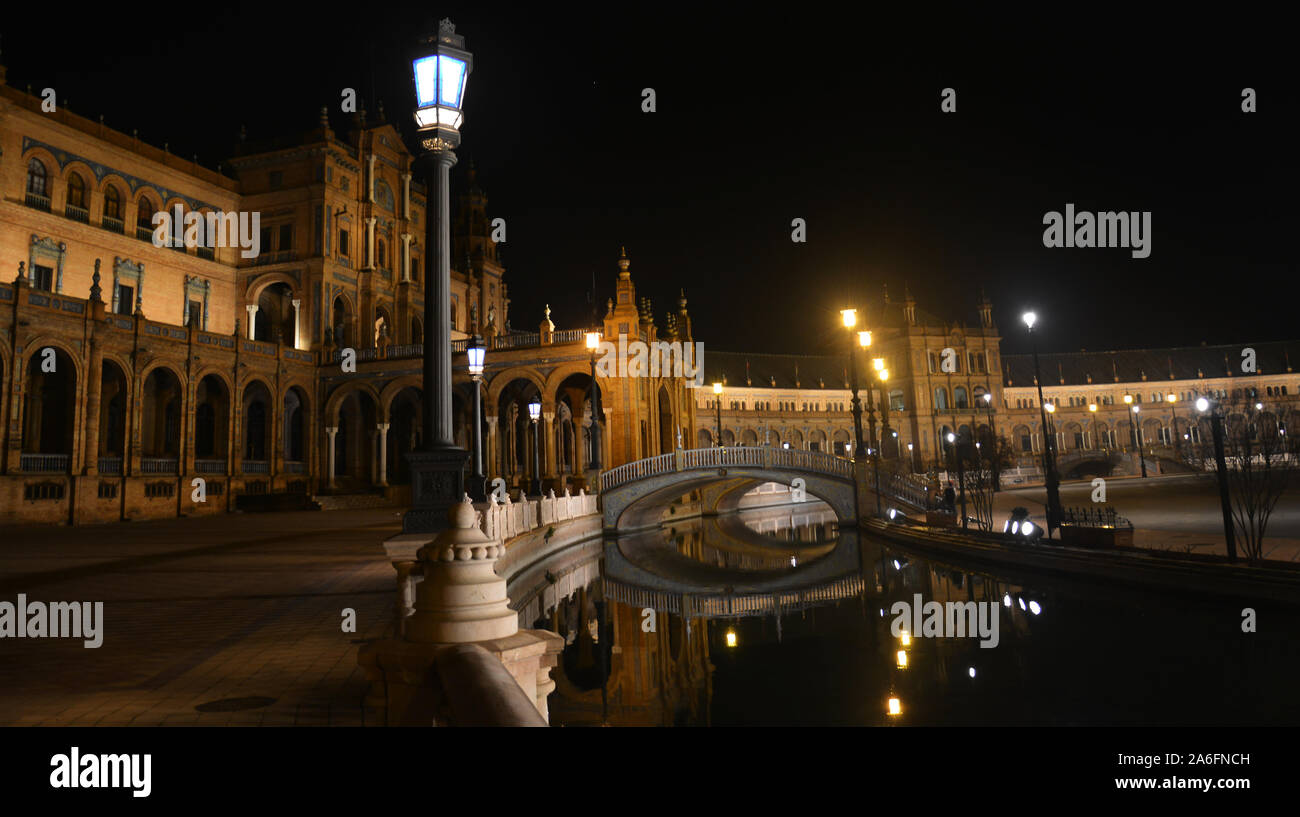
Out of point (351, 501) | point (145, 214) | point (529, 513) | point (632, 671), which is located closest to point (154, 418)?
Answer: point (351, 501)

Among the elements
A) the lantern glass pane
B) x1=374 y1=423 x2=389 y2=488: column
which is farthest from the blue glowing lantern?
x1=374 y1=423 x2=389 y2=488: column

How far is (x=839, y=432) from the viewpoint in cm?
9225

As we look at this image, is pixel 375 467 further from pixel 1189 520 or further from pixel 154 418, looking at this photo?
pixel 1189 520

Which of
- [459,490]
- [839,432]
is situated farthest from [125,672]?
[839,432]

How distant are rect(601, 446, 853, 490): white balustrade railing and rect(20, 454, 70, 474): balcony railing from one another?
20015 mm

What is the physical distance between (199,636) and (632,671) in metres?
5.07

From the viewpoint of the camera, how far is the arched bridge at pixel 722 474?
30984 mm

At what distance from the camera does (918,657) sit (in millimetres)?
10070

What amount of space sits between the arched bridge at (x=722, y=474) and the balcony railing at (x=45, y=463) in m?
20.0

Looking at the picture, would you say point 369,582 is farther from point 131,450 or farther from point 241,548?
point 131,450

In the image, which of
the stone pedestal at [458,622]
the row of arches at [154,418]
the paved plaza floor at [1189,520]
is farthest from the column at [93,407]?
the paved plaza floor at [1189,520]

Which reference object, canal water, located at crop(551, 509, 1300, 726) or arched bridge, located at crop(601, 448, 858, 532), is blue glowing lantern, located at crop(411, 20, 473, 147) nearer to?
canal water, located at crop(551, 509, 1300, 726)
